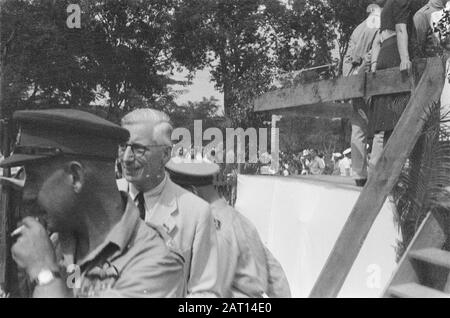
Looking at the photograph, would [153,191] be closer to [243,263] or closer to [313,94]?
[243,263]

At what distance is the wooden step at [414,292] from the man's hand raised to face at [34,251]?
66.2 inches

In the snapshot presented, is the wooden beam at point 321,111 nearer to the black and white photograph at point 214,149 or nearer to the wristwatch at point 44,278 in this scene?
the black and white photograph at point 214,149

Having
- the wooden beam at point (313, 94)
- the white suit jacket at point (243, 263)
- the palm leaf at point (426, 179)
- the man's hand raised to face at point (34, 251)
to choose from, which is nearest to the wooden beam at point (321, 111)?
the wooden beam at point (313, 94)

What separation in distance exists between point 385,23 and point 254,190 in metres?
1.48

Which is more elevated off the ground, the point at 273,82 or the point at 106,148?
the point at 273,82

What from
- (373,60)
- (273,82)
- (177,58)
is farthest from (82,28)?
(373,60)

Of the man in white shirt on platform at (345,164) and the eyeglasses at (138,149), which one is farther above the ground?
the eyeglasses at (138,149)

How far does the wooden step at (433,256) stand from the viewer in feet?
8.29

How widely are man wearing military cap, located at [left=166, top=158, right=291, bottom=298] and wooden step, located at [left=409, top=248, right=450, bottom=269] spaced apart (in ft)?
2.15

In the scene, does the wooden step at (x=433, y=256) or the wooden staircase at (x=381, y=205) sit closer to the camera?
the wooden step at (x=433, y=256)

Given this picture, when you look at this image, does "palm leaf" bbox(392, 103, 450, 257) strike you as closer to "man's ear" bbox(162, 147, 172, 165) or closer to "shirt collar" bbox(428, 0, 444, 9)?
"shirt collar" bbox(428, 0, 444, 9)

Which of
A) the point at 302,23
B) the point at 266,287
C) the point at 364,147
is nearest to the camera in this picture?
the point at 266,287

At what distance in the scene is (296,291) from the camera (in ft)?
12.0

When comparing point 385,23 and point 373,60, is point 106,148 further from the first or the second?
point 373,60
